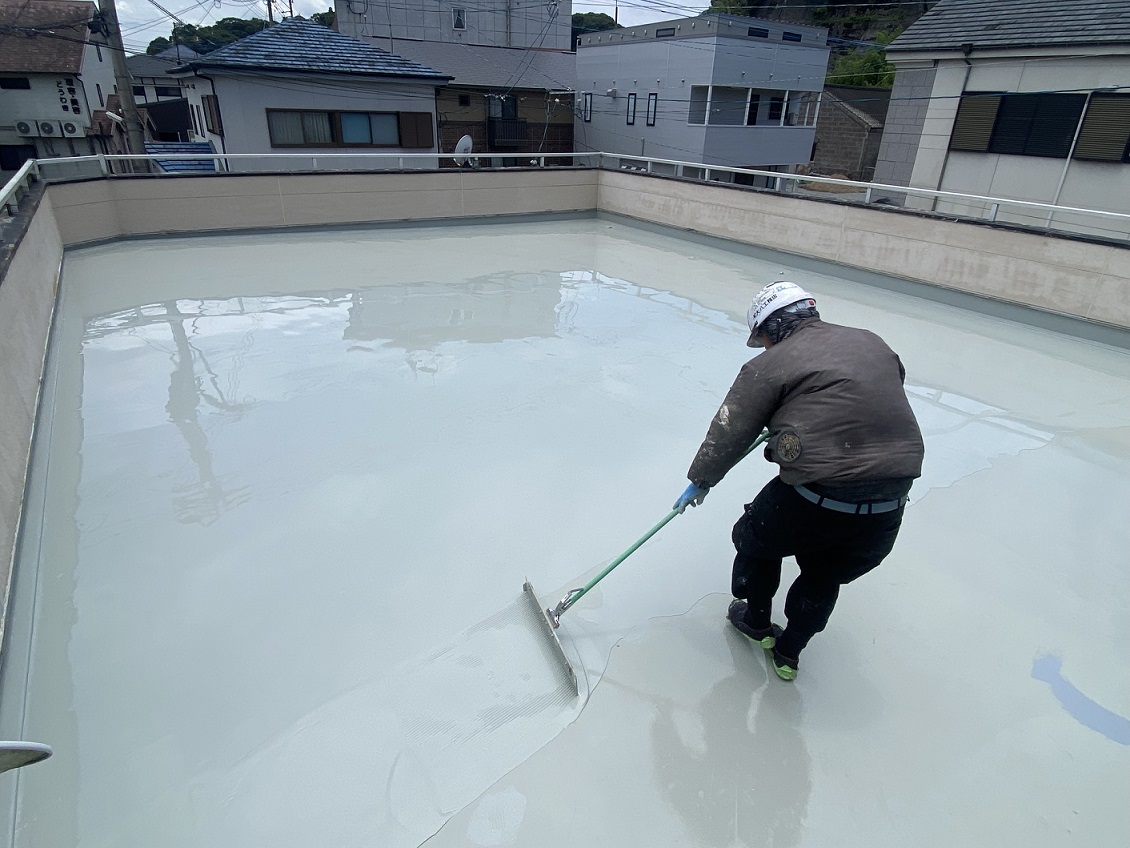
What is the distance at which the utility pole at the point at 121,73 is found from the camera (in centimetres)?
743

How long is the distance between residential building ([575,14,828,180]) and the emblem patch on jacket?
1262 cm

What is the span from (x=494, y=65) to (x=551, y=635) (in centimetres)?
1564

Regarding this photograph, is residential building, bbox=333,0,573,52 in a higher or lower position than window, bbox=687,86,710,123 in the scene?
higher

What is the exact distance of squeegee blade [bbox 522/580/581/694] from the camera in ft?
5.15

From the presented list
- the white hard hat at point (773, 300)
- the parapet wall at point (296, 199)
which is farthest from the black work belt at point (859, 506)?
the parapet wall at point (296, 199)

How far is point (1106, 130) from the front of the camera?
586cm

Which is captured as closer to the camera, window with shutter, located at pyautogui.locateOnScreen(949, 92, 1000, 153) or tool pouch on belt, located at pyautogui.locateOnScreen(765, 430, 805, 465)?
tool pouch on belt, located at pyautogui.locateOnScreen(765, 430, 805, 465)

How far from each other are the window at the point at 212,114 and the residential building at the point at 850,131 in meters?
13.5

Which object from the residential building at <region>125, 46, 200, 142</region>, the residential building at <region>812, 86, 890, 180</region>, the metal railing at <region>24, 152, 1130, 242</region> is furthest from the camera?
the residential building at <region>125, 46, 200, 142</region>

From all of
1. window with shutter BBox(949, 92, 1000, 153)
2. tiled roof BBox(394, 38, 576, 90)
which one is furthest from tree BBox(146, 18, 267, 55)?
window with shutter BBox(949, 92, 1000, 153)

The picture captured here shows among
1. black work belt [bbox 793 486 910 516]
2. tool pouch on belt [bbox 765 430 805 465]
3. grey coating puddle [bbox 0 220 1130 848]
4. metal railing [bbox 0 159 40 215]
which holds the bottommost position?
grey coating puddle [bbox 0 220 1130 848]

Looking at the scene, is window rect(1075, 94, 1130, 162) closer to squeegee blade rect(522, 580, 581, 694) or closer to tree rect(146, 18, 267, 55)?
squeegee blade rect(522, 580, 581, 694)

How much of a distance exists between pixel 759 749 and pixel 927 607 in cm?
76

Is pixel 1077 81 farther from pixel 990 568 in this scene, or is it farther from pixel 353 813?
pixel 353 813
